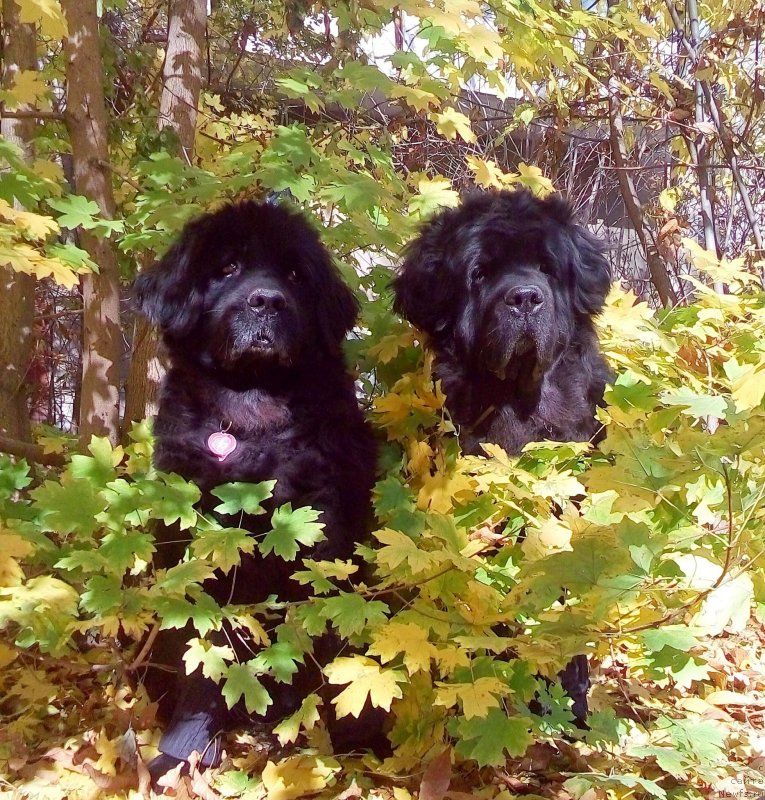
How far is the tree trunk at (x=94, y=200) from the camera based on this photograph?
2.83 metres

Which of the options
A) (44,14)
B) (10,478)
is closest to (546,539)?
(10,478)

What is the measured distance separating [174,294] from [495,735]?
161cm

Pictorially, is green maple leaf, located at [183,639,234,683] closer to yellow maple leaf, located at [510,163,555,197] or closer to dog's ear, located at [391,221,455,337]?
dog's ear, located at [391,221,455,337]

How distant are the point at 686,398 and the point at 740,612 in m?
0.45

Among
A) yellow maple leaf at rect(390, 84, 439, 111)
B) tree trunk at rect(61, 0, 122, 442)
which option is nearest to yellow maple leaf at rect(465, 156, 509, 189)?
yellow maple leaf at rect(390, 84, 439, 111)

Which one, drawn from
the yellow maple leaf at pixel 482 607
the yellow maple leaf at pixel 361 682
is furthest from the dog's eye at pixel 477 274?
the yellow maple leaf at pixel 361 682

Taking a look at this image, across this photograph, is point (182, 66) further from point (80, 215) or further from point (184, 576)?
point (184, 576)

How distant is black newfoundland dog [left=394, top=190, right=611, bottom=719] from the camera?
245 centimetres

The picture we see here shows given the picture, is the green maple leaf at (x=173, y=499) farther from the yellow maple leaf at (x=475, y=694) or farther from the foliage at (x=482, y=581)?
the yellow maple leaf at (x=475, y=694)

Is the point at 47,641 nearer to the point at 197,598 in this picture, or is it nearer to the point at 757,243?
the point at 197,598

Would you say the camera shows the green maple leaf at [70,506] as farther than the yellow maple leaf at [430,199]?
No

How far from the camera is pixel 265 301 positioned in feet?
7.57

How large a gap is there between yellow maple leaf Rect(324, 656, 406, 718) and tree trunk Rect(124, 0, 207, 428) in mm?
1669

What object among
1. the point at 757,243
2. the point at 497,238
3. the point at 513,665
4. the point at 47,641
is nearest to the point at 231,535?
the point at 47,641
